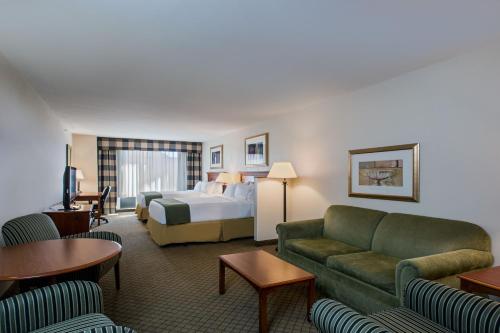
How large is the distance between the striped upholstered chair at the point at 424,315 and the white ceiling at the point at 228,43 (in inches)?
68.6

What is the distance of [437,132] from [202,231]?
3672 mm

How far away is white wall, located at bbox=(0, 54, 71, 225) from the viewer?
2.68 m

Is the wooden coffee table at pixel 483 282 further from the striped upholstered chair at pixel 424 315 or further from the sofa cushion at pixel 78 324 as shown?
the sofa cushion at pixel 78 324

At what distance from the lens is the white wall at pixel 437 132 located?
2359mm

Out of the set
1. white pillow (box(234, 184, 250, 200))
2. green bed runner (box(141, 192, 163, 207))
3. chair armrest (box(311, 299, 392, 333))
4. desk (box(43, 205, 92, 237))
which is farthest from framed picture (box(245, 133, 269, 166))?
chair armrest (box(311, 299, 392, 333))

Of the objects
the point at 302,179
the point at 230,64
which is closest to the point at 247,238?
the point at 302,179

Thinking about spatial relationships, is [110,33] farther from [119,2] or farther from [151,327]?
[151,327]

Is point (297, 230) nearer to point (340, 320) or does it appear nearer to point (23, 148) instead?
point (340, 320)

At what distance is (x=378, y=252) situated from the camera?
291 cm

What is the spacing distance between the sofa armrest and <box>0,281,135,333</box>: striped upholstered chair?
7.39ft

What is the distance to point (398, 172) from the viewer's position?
10.2ft

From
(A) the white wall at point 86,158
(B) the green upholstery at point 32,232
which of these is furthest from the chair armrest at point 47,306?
(A) the white wall at point 86,158

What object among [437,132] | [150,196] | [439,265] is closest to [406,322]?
[439,265]

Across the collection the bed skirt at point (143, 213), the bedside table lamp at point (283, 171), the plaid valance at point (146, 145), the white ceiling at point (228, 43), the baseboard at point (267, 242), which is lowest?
the baseboard at point (267, 242)
